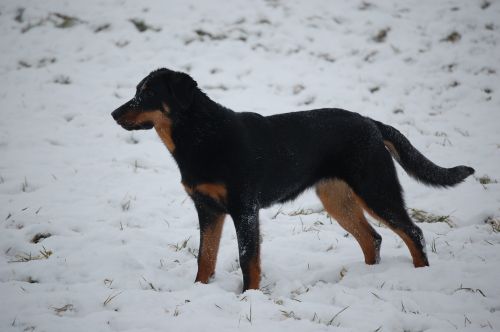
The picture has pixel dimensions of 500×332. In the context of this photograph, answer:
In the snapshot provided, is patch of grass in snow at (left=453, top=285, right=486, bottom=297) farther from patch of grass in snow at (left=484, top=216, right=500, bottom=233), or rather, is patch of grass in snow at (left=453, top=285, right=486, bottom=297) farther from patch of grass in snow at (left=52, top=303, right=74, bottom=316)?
patch of grass in snow at (left=52, top=303, right=74, bottom=316)

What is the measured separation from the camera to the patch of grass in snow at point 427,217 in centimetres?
434

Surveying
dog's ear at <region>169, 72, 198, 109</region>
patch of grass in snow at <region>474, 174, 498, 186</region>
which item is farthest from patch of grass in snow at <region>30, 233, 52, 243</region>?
patch of grass in snow at <region>474, 174, 498, 186</region>

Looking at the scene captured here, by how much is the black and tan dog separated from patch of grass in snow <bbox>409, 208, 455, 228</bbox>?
0.99m

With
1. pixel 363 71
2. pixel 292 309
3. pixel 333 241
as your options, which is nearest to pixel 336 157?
pixel 333 241

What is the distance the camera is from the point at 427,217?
177 inches

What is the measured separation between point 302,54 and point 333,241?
6296 millimetres

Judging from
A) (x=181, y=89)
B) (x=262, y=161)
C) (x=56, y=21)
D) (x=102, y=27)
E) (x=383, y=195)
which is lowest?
(x=383, y=195)

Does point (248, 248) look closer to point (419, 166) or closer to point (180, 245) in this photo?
point (180, 245)

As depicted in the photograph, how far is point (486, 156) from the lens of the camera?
5.85m

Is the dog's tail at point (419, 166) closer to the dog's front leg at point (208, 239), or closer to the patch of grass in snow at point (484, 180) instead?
the dog's front leg at point (208, 239)

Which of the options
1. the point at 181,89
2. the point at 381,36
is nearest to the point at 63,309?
the point at 181,89

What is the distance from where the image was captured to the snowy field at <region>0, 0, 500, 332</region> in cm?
257

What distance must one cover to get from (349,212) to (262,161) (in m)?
1.13

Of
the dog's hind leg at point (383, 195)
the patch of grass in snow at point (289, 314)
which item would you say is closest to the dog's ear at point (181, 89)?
the dog's hind leg at point (383, 195)
